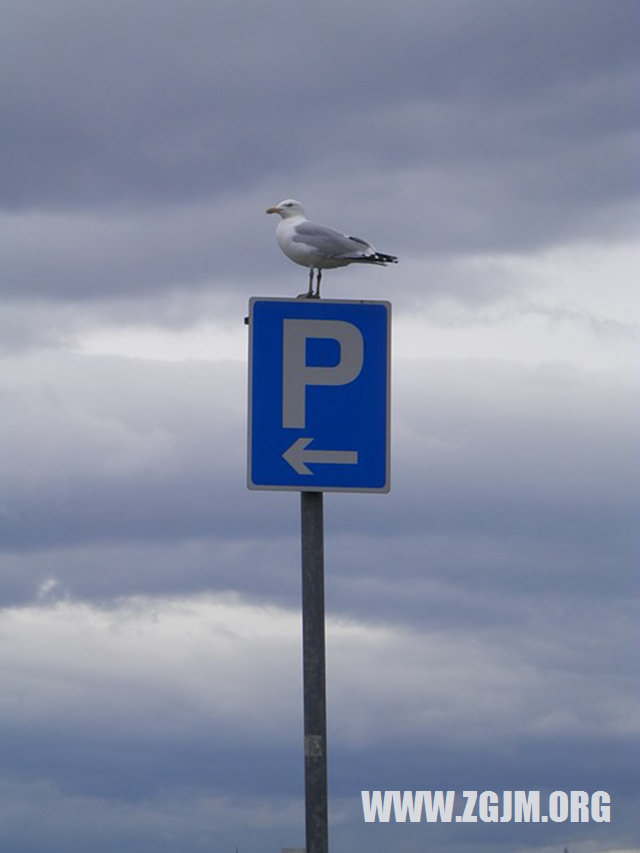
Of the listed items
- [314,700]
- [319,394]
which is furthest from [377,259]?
[314,700]

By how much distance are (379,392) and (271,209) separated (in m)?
4.28

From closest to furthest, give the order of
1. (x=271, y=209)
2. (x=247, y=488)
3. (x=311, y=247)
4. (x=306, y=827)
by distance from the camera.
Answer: (x=306, y=827) → (x=247, y=488) → (x=311, y=247) → (x=271, y=209)

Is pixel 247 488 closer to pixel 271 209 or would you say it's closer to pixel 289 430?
pixel 289 430

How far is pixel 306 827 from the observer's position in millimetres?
8867

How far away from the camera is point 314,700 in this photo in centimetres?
898

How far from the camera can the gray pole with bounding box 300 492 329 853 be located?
8867 millimetres

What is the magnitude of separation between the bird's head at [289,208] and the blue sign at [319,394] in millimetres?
2368

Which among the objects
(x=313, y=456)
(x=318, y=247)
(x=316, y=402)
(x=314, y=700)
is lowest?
(x=314, y=700)

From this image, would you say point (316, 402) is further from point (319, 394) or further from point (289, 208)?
point (289, 208)

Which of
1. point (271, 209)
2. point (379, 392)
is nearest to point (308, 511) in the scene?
point (379, 392)

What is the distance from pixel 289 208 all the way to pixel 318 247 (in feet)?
4.60

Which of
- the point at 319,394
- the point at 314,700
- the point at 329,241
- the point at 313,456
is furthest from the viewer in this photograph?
the point at 329,241

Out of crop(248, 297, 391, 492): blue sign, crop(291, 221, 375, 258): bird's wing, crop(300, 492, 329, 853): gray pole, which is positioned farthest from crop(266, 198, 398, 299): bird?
crop(300, 492, 329, 853): gray pole

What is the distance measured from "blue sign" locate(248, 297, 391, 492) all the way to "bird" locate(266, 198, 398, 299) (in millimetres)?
1034
